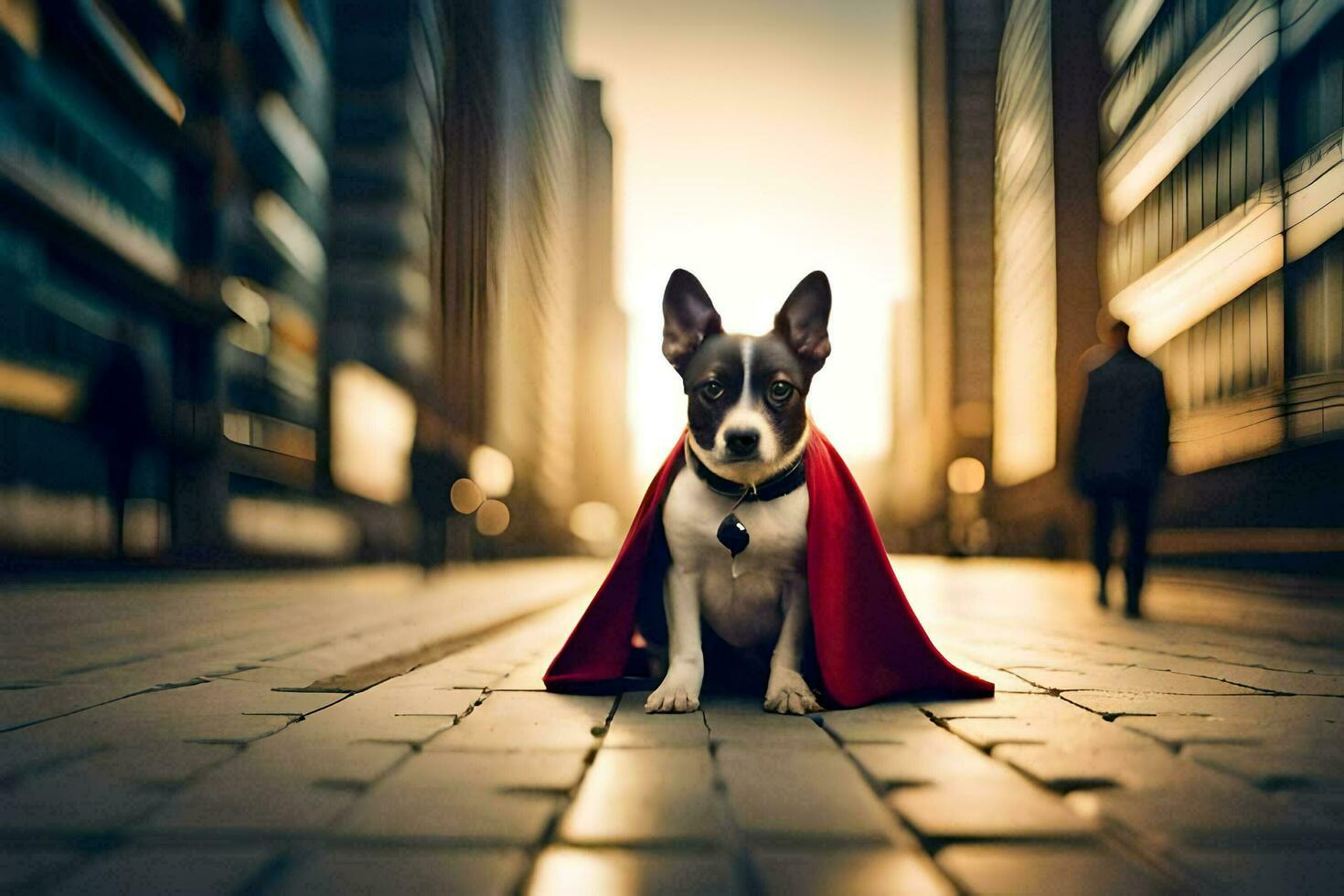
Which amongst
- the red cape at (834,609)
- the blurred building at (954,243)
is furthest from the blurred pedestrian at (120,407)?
the blurred building at (954,243)

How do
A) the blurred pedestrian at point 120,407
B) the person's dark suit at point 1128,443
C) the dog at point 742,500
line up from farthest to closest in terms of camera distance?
1. the blurred pedestrian at point 120,407
2. the person's dark suit at point 1128,443
3. the dog at point 742,500

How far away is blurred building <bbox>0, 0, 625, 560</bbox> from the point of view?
1689 cm

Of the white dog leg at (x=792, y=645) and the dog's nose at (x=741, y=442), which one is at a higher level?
the dog's nose at (x=741, y=442)

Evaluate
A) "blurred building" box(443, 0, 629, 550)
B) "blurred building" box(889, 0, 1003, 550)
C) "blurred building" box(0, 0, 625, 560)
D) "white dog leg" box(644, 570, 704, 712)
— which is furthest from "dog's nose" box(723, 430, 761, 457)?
"blurred building" box(889, 0, 1003, 550)

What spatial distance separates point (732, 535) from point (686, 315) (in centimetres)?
82

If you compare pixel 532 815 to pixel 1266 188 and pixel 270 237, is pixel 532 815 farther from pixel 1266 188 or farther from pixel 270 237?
pixel 270 237

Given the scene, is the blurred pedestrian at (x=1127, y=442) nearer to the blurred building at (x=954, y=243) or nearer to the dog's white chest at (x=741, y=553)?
the dog's white chest at (x=741, y=553)

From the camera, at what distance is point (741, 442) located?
3.35 m

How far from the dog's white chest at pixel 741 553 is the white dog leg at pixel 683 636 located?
0.04 meters

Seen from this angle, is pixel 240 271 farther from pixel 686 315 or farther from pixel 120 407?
pixel 686 315

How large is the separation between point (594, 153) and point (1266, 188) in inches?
6273

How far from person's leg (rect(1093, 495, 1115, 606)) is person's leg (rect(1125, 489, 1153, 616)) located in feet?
0.75

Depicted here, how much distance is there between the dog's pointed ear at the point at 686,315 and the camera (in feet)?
12.3

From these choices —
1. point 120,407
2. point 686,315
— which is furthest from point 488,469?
point 686,315
